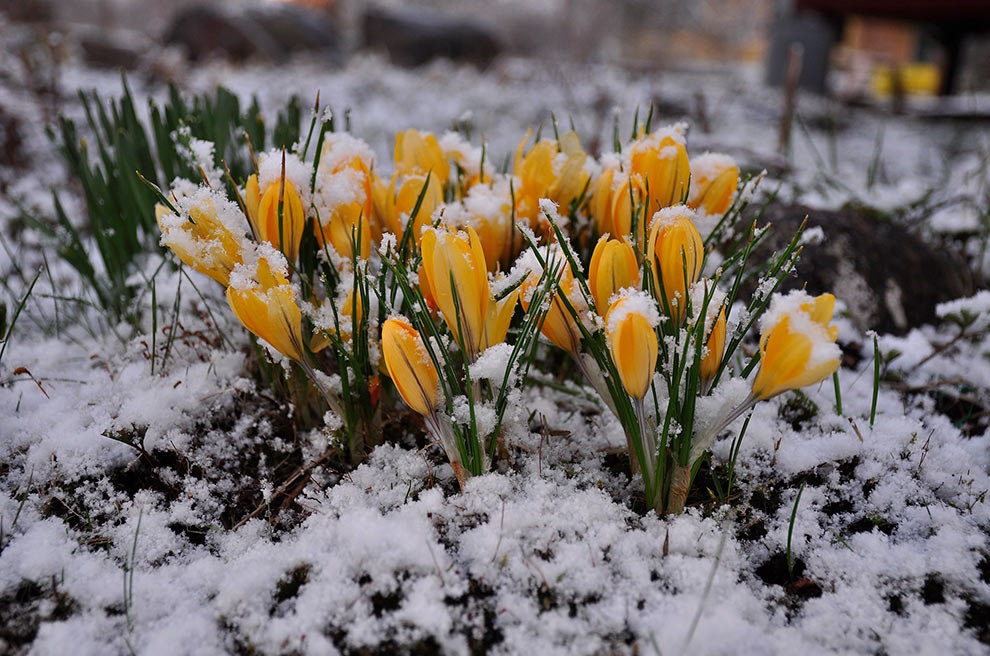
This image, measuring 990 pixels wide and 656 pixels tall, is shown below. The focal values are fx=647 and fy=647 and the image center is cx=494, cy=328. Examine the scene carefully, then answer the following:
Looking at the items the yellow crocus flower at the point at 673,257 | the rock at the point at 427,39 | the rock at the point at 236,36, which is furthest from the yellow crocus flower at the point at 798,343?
the rock at the point at 427,39

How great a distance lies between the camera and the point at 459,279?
0.85 m

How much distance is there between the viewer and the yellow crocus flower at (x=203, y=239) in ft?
3.00

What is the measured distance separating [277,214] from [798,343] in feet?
2.44

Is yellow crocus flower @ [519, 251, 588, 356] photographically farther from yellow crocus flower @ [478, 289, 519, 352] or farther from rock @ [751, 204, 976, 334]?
rock @ [751, 204, 976, 334]

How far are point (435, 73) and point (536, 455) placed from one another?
639 centimetres

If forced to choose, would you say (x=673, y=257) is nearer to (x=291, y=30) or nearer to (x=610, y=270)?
(x=610, y=270)

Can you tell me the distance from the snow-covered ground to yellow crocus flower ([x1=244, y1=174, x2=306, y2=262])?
0.33 m

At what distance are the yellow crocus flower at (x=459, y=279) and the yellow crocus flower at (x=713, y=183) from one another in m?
0.46

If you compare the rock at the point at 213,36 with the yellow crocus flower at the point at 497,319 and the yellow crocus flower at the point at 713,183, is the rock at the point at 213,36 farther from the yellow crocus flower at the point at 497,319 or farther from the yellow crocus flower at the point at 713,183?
the yellow crocus flower at the point at 497,319

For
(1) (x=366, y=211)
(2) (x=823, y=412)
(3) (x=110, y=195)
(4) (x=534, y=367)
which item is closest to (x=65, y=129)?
(3) (x=110, y=195)

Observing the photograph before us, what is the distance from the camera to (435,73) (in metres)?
6.77

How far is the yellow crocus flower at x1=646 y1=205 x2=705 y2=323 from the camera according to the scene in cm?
88

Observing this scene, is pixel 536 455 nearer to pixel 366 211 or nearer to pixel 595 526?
pixel 595 526

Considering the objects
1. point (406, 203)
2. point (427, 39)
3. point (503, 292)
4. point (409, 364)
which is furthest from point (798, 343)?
point (427, 39)
